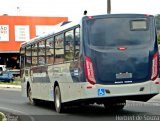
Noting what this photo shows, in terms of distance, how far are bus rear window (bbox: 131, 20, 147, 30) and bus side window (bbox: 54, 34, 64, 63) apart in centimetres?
273

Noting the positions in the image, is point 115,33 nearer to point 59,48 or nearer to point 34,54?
point 59,48

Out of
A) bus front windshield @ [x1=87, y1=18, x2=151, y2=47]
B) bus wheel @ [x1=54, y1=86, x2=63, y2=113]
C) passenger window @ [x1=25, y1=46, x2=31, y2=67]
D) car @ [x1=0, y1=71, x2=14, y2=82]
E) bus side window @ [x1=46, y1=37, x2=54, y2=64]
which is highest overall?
bus front windshield @ [x1=87, y1=18, x2=151, y2=47]

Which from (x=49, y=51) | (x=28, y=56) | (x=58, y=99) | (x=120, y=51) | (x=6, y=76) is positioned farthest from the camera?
(x=6, y=76)

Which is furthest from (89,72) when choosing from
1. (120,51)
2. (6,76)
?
(6,76)

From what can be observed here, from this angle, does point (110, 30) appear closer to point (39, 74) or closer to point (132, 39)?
point (132, 39)

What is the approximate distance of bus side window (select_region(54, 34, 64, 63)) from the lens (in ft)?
56.0

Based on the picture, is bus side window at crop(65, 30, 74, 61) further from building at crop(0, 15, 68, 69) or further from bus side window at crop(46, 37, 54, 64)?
building at crop(0, 15, 68, 69)

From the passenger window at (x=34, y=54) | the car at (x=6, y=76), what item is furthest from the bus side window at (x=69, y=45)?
the car at (x=6, y=76)

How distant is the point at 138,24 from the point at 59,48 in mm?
3125

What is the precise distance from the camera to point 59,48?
17.4 meters

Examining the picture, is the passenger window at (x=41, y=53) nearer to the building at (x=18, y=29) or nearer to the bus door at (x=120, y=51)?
the bus door at (x=120, y=51)

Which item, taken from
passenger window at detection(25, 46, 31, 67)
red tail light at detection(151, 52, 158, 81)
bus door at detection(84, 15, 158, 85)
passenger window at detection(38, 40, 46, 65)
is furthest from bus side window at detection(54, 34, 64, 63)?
passenger window at detection(25, 46, 31, 67)

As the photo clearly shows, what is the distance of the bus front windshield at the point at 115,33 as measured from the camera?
15.2 m

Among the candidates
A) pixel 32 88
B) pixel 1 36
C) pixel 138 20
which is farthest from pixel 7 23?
pixel 138 20
